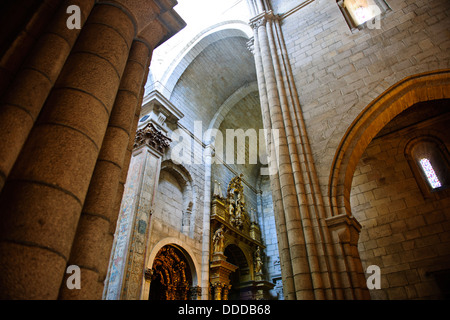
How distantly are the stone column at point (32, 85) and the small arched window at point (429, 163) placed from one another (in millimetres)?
7868

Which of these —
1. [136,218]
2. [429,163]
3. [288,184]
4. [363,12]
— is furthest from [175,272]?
[363,12]

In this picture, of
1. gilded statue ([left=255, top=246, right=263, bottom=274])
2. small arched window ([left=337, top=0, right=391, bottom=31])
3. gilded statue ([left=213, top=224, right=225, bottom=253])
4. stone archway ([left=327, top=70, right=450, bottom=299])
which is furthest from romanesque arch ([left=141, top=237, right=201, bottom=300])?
small arched window ([left=337, top=0, right=391, bottom=31])

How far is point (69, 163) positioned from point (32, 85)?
1.86 feet

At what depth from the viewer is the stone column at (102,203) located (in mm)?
1515

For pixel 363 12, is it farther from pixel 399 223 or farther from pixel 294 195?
pixel 399 223

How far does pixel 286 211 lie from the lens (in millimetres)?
4727

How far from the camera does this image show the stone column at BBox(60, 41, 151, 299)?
1.51 metres

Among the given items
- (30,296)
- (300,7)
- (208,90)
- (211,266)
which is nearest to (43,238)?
(30,296)

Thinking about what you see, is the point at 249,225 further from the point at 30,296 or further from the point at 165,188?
the point at 30,296

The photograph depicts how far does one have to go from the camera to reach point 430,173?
7312mm

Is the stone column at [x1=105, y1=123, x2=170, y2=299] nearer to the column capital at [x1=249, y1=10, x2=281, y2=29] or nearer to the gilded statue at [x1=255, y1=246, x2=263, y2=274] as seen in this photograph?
the column capital at [x1=249, y1=10, x2=281, y2=29]

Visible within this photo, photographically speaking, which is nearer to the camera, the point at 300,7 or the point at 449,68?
the point at 449,68

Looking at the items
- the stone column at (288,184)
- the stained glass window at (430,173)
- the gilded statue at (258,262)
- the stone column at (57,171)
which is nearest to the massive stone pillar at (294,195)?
the stone column at (288,184)

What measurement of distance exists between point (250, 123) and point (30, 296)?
1382cm
